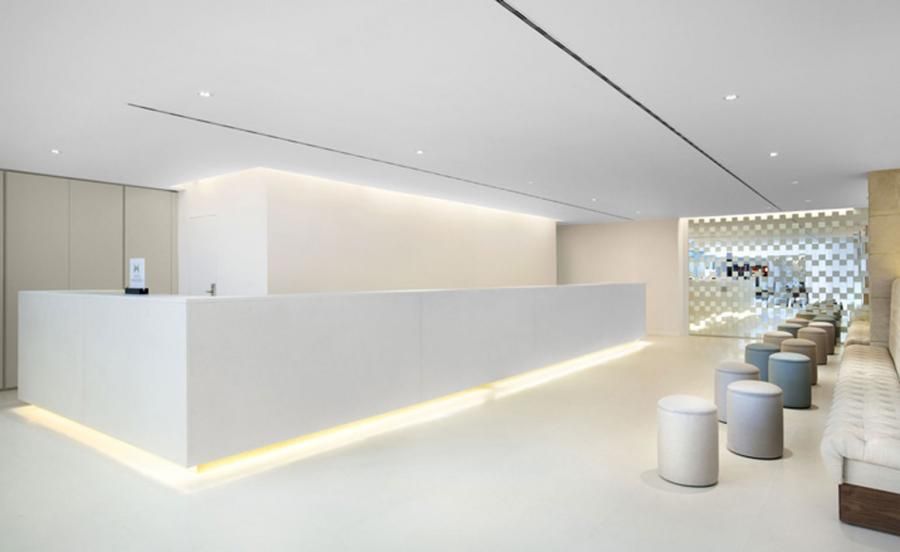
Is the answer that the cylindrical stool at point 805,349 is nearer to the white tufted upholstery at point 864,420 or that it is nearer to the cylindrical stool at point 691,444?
the white tufted upholstery at point 864,420

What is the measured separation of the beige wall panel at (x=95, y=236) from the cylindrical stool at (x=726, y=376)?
876 centimetres

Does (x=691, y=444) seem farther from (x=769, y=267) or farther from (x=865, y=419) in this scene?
(x=769, y=267)

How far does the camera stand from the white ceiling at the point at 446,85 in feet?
10.7

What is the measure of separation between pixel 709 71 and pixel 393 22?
2408 mm

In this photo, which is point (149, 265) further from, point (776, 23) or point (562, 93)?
point (776, 23)

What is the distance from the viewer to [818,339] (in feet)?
30.0

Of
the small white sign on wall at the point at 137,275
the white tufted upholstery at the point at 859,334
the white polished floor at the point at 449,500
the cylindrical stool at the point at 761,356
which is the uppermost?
the small white sign on wall at the point at 137,275

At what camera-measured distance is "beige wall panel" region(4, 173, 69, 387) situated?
25.6 ft

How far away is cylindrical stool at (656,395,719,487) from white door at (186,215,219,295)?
274 inches

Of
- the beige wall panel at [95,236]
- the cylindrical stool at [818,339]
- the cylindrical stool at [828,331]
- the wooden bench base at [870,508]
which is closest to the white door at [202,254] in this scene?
the beige wall panel at [95,236]

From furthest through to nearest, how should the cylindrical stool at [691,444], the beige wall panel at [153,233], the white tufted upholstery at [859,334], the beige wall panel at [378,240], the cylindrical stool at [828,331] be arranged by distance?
1. the cylindrical stool at [828,331]
2. the beige wall panel at [153,233]
3. the white tufted upholstery at [859,334]
4. the beige wall panel at [378,240]
5. the cylindrical stool at [691,444]

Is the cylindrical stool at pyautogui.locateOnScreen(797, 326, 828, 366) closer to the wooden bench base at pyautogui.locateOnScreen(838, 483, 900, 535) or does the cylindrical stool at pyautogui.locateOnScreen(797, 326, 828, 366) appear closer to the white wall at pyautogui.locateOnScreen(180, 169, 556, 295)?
the white wall at pyautogui.locateOnScreen(180, 169, 556, 295)

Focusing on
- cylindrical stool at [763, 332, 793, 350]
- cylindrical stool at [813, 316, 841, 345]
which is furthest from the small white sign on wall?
cylindrical stool at [813, 316, 841, 345]

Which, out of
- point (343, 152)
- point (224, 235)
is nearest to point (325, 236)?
point (224, 235)
